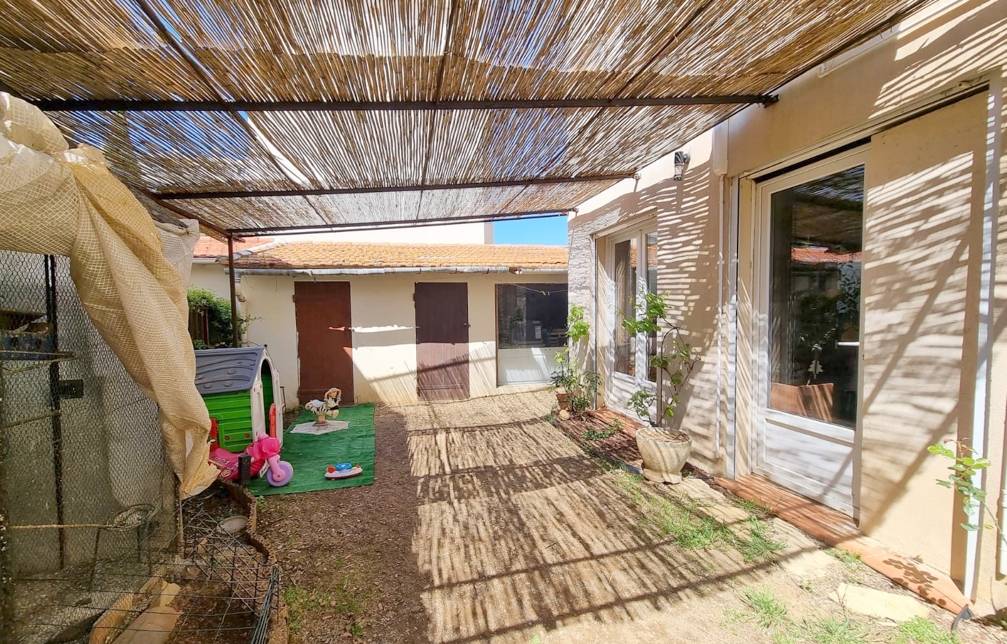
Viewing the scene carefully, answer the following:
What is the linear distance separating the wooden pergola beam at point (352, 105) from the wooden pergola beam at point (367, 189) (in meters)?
1.66

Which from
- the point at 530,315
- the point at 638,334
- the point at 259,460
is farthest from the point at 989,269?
the point at 530,315

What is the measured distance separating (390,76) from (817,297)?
3711mm

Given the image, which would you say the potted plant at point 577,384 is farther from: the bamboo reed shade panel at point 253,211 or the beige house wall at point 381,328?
the bamboo reed shade panel at point 253,211

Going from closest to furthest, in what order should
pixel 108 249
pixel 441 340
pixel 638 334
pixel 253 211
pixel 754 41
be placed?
pixel 108 249 < pixel 754 41 < pixel 253 211 < pixel 638 334 < pixel 441 340

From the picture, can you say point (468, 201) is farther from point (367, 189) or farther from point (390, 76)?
point (390, 76)

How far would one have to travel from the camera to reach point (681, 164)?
4586 millimetres

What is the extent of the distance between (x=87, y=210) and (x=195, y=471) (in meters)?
1.31

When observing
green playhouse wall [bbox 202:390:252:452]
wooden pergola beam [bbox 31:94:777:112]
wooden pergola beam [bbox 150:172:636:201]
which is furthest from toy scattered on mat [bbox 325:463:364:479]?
wooden pergola beam [bbox 31:94:777:112]

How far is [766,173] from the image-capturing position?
3.78 m

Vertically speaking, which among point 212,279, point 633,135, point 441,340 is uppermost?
point 633,135

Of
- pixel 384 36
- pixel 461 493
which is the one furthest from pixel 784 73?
pixel 461 493

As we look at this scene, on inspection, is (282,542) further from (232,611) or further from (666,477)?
(666,477)

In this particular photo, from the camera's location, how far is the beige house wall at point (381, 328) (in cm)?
813

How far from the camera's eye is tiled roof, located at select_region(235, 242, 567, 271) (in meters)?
7.99
